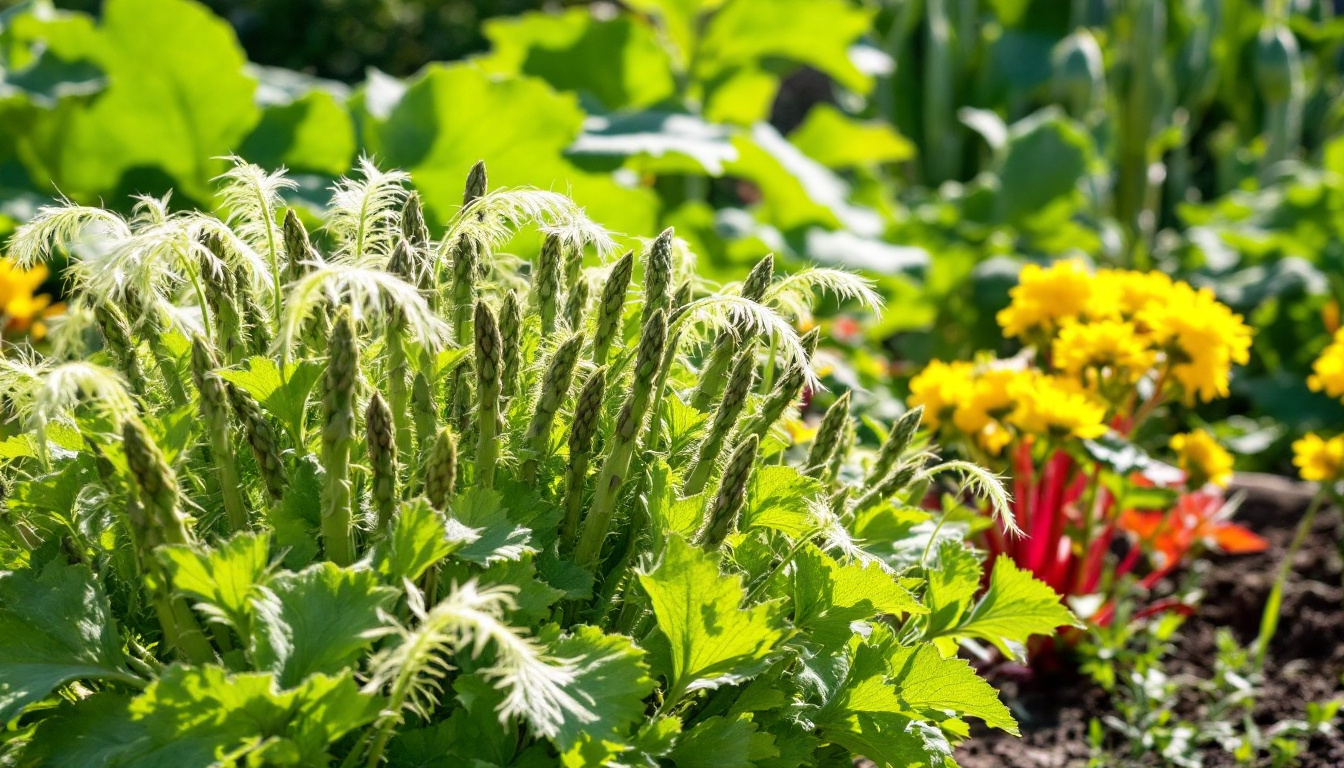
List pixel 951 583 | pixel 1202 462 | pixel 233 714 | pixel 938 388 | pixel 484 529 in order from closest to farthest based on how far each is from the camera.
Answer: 1. pixel 233 714
2. pixel 484 529
3. pixel 951 583
4. pixel 938 388
5. pixel 1202 462

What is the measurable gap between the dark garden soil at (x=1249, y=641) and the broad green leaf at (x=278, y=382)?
4.40 ft

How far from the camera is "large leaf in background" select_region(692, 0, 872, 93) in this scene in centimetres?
422

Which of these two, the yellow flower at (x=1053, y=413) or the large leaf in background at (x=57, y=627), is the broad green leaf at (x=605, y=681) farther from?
the yellow flower at (x=1053, y=413)

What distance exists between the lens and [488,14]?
8.78m

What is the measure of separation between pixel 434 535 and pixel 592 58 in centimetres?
333

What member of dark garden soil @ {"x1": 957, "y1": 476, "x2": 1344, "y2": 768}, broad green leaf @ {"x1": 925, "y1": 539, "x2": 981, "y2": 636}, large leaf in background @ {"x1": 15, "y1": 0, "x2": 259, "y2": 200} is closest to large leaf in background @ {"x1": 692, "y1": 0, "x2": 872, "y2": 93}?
large leaf in background @ {"x1": 15, "y1": 0, "x2": 259, "y2": 200}

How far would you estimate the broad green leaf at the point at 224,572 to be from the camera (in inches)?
33.7

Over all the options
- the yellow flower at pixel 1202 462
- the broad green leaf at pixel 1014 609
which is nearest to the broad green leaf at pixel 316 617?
the broad green leaf at pixel 1014 609

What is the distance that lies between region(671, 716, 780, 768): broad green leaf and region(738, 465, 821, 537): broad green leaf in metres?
0.19

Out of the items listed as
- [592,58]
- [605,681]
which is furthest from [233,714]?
[592,58]

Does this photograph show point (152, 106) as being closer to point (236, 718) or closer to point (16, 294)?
point (16, 294)

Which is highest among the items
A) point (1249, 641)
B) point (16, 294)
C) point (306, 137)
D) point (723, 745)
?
point (723, 745)

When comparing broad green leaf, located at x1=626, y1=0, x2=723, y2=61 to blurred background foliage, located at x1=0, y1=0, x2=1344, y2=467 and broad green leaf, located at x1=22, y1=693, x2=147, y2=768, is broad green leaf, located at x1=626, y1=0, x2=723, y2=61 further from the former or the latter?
broad green leaf, located at x1=22, y1=693, x2=147, y2=768

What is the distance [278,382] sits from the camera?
3.22ft
